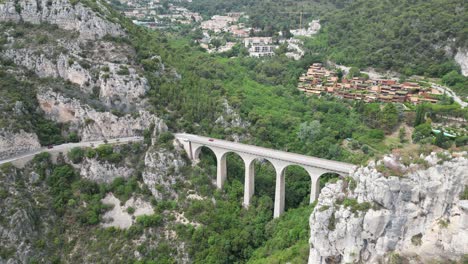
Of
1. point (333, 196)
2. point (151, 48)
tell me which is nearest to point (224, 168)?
point (333, 196)

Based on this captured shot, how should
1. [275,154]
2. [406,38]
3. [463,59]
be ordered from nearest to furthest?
[275,154] < [463,59] < [406,38]

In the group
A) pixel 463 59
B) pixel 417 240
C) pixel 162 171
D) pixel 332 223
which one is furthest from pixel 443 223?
pixel 463 59

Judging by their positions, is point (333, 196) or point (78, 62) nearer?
point (333, 196)

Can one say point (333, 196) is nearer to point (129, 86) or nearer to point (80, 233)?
point (80, 233)

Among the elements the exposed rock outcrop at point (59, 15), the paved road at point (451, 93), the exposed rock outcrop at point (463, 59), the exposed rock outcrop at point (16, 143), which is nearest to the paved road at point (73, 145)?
the exposed rock outcrop at point (16, 143)

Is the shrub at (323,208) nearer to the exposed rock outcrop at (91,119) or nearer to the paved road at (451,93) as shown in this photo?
the exposed rock outcrop at (91,119)

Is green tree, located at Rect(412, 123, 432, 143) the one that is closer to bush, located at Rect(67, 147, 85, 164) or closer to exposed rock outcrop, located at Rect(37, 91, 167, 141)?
exposed rock outcrop, located at Rect(37, 91, 167, 141)

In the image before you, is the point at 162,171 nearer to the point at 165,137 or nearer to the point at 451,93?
the point at 165,137
